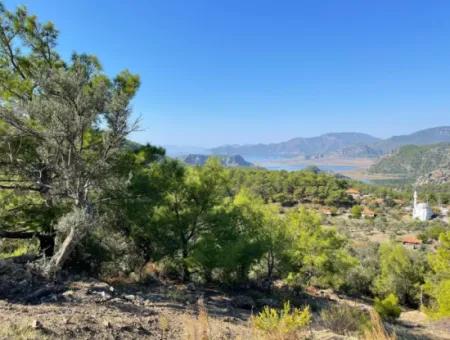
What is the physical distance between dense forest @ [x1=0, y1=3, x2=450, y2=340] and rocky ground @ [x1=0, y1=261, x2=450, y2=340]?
31.7 inches

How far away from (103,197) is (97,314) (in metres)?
4.32

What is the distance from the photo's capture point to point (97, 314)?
5.05m

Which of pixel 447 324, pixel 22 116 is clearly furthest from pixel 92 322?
pixel 447 324

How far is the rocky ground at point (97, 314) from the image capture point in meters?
3.91

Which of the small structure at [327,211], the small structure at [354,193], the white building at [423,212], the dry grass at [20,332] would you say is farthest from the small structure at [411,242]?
the dry grass at [20,332]

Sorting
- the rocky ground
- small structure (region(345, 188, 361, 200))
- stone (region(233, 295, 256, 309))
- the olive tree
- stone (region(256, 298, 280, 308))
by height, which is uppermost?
the olive tree

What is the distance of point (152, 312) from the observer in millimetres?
5914

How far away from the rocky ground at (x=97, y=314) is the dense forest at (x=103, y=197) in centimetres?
81

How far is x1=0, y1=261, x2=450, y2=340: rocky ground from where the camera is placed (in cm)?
391

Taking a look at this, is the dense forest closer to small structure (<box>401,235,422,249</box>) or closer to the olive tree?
the olive tree

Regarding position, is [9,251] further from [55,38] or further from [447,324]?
[447,324]

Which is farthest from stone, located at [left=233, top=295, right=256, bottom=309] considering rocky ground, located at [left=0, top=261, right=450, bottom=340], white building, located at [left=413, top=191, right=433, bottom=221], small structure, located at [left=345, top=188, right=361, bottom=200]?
small structure, located at [left=345, top=188, right=361, bottom=200]

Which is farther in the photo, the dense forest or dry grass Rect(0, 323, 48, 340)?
the dense forest

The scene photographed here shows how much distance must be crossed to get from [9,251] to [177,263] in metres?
5.28
